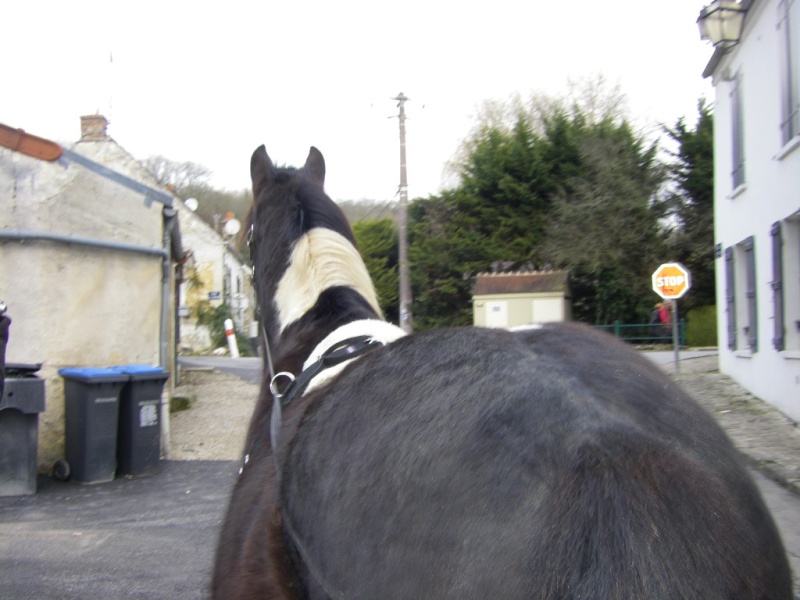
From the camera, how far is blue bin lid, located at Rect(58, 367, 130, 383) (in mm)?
8219

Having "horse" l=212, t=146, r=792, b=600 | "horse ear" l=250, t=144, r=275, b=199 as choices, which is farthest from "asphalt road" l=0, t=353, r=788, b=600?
"horse" l=212, t=146, r=792, b=600

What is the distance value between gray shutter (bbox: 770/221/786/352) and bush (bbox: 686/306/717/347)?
15155 millimetres

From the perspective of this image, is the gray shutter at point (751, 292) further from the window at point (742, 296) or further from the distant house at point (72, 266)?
the distant house at point (72, 266)

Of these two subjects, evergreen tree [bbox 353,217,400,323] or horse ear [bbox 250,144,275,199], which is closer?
horse ear [bbox 250,144,275,199]

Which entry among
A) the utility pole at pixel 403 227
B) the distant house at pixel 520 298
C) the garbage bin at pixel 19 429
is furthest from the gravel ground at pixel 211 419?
the distant house at pixel 520 298

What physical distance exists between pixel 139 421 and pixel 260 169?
19.5 ft

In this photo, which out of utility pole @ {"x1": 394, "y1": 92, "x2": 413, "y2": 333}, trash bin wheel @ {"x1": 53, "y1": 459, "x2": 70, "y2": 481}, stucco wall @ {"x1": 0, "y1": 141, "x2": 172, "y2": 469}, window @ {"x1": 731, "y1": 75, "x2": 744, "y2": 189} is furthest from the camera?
utility pole @ {"x1": 394, "y1": 92, "x2": 413, "y2": 333}

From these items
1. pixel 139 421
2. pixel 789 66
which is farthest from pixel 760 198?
pixel 139 421

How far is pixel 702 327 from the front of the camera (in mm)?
25797

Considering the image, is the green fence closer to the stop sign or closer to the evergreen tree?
the stop sign

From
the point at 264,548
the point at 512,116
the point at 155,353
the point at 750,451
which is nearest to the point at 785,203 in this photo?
the point at 750,451

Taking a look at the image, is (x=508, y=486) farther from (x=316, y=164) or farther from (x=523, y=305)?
(x=523, y=305)

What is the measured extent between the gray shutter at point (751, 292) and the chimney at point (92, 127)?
1650cm

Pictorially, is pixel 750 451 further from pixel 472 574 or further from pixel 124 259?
pixel 472 574
